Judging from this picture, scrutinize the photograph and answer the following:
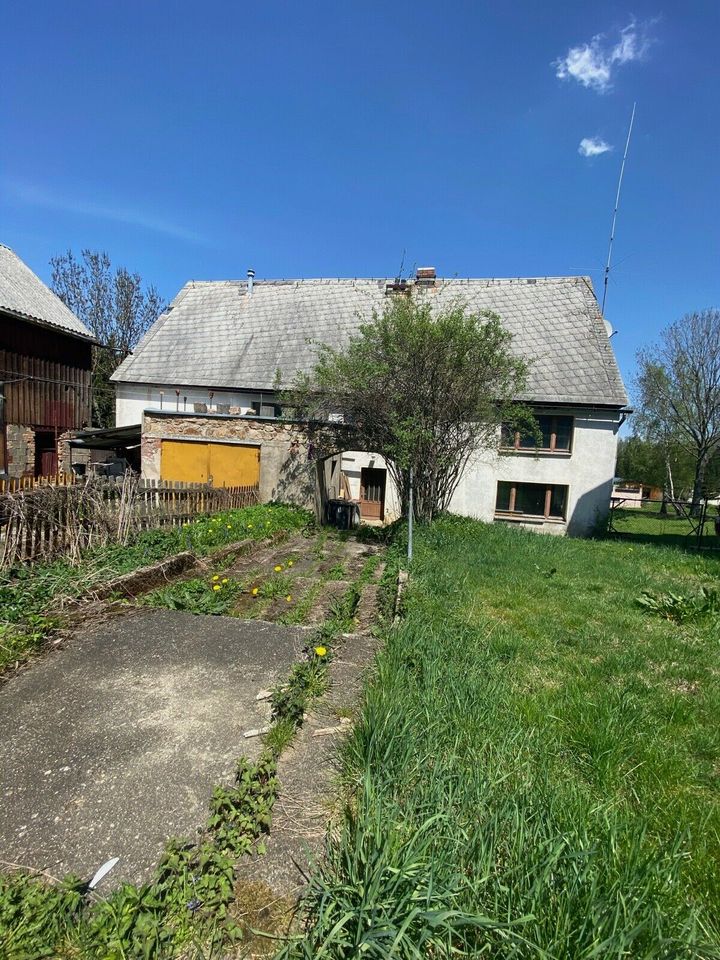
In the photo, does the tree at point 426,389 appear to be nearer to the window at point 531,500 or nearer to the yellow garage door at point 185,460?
the yellow garage door at point 185,460

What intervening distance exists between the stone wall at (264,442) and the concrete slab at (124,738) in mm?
8635

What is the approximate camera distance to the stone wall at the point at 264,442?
1266cm

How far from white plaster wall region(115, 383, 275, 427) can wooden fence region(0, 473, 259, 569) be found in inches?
367

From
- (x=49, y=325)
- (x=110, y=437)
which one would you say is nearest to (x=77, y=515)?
(x=110, y=437)

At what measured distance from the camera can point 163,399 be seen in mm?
18766

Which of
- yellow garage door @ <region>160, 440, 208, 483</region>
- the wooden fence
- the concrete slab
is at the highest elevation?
yellow garage door @ <region>160, 440, 208, 483</region>

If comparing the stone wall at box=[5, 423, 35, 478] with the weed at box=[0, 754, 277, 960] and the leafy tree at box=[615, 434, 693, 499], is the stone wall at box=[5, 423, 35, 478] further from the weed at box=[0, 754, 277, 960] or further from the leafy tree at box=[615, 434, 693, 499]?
the leafy tree at box=[615, 434, 693, 499]

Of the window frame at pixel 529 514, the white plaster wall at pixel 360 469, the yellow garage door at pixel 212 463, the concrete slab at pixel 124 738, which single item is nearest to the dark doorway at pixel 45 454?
the yellow garage door at pixel 212 463

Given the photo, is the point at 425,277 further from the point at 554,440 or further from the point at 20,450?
the point at 20,450

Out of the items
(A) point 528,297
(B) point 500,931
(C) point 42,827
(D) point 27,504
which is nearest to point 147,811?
(C) point 42,827

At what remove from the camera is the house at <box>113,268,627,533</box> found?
13.0 metres

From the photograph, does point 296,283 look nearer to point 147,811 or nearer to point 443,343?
point 443,343

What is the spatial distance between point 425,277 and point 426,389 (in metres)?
12.7

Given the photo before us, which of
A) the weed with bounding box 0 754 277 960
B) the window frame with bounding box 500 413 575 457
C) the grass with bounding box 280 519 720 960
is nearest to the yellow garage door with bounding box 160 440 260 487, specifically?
the window frame with bounding box 500 413 575 457
